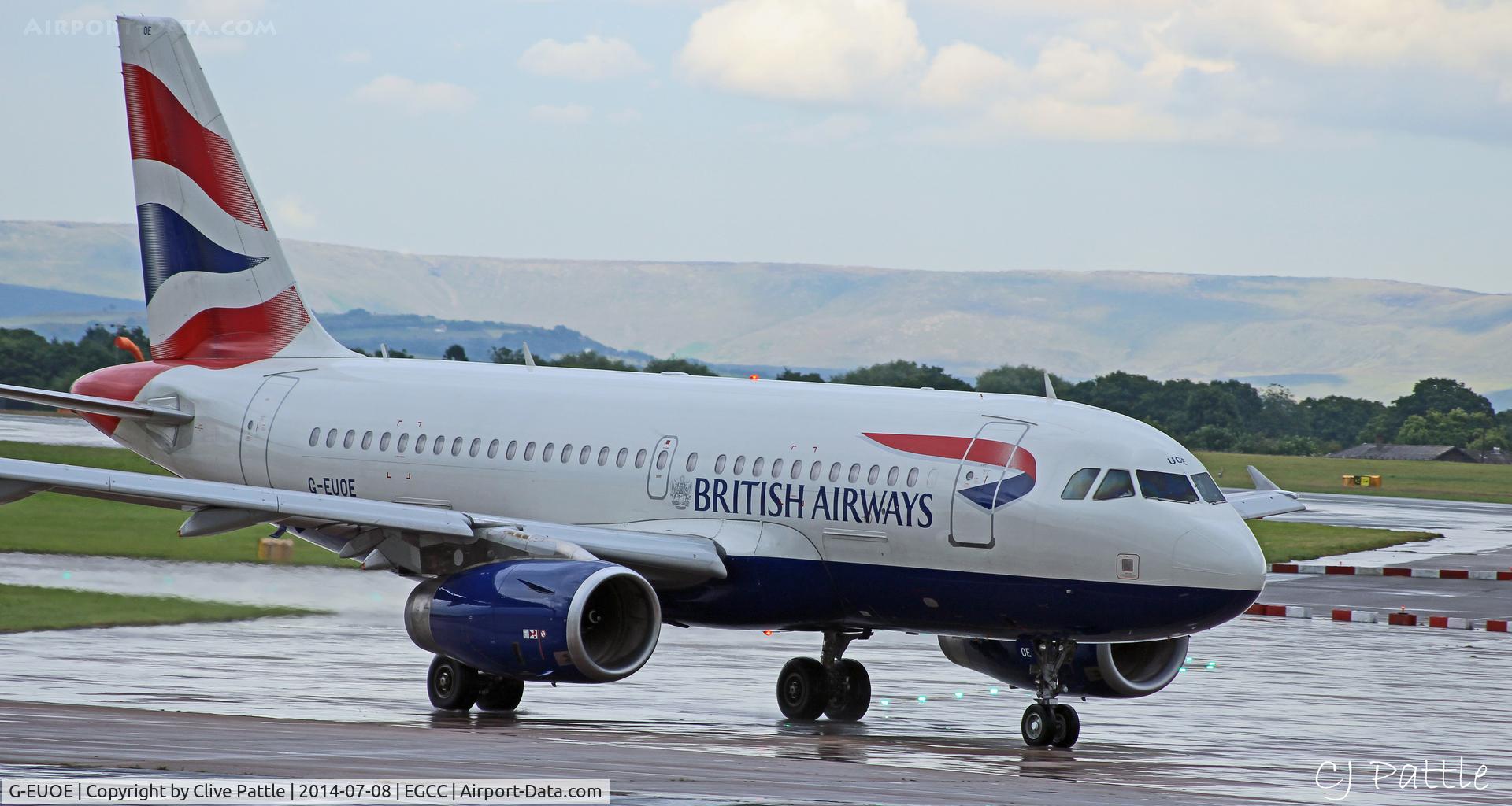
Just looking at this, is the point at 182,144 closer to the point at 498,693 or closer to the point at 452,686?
the point at 452,686

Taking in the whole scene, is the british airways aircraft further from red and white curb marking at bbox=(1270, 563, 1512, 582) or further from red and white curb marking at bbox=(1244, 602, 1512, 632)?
red and white curb marking at bbox=(1270, 563, 1512, 582)

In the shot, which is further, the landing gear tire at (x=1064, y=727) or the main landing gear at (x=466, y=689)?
the main landing gear at (x=466, y=689)

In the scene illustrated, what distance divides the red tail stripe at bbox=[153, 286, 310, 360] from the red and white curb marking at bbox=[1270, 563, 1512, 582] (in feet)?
75.2

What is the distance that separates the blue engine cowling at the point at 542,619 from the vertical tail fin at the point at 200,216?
8118mm

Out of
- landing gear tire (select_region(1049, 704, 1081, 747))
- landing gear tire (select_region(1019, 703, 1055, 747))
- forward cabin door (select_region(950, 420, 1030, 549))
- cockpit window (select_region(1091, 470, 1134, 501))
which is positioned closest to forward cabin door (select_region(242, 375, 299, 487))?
forward cabin door (select_region(950, 420, 1030, 549))

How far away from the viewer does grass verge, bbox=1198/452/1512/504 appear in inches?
3305

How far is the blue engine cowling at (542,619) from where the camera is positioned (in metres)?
18.9

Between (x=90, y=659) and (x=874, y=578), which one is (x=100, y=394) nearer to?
(x=90, y=659)

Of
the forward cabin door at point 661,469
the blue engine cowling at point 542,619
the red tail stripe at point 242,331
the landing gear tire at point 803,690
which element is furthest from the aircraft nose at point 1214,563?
the red tail stripe at point 242,331

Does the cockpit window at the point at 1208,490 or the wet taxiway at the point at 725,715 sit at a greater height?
the cockpit window at the point at 1208,490

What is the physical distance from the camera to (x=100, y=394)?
87.8ft

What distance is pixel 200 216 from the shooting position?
27.1 m

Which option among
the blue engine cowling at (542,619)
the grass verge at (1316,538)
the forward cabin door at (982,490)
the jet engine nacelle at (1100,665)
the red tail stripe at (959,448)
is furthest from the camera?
the grass verge at (1316,538)

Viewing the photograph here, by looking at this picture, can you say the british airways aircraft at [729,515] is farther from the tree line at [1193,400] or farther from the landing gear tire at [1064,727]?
the tree line at [1193,400]
